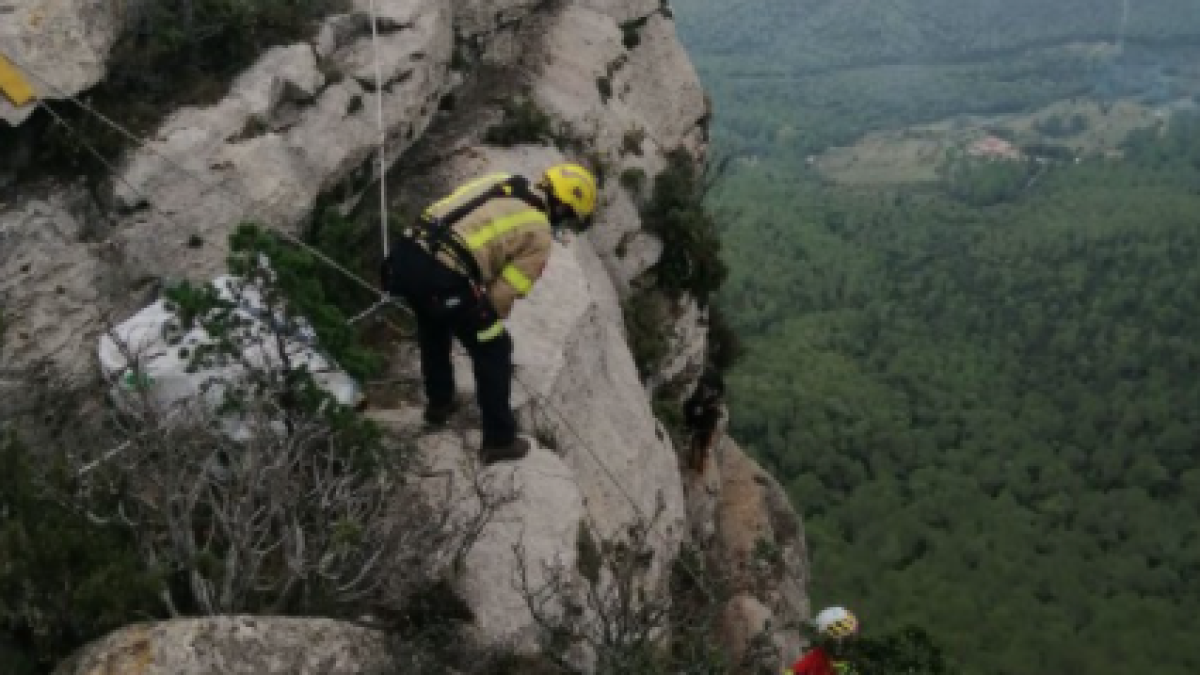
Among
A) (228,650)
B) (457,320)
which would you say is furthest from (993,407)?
(228,650)

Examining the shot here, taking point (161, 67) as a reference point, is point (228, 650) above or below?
below

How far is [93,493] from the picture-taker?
6.26 meters

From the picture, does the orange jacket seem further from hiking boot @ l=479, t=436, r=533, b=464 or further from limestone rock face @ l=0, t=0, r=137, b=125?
limestone rock face @ l=0, t=0, r=137, b=125

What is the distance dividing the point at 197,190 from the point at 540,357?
3174 millimetres

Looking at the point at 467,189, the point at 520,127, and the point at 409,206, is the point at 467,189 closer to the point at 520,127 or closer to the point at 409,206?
the point at 409,206

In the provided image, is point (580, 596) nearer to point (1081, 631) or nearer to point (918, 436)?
point (1081, 631)

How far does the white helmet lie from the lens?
9312 millimetres

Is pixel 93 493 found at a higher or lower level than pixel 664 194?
higher

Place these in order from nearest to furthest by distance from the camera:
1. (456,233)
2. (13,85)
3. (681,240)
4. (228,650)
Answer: (228,650), (456,233), (13,85), (681,240)

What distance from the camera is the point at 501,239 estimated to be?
7570 millimetres

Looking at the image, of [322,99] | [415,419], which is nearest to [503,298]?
[415,419]

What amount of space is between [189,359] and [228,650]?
2777 millimetres

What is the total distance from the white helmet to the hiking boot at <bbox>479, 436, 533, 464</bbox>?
311 centimetres

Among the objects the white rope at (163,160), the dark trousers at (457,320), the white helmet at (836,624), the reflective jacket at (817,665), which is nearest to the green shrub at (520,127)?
the white rope at (163,160)
